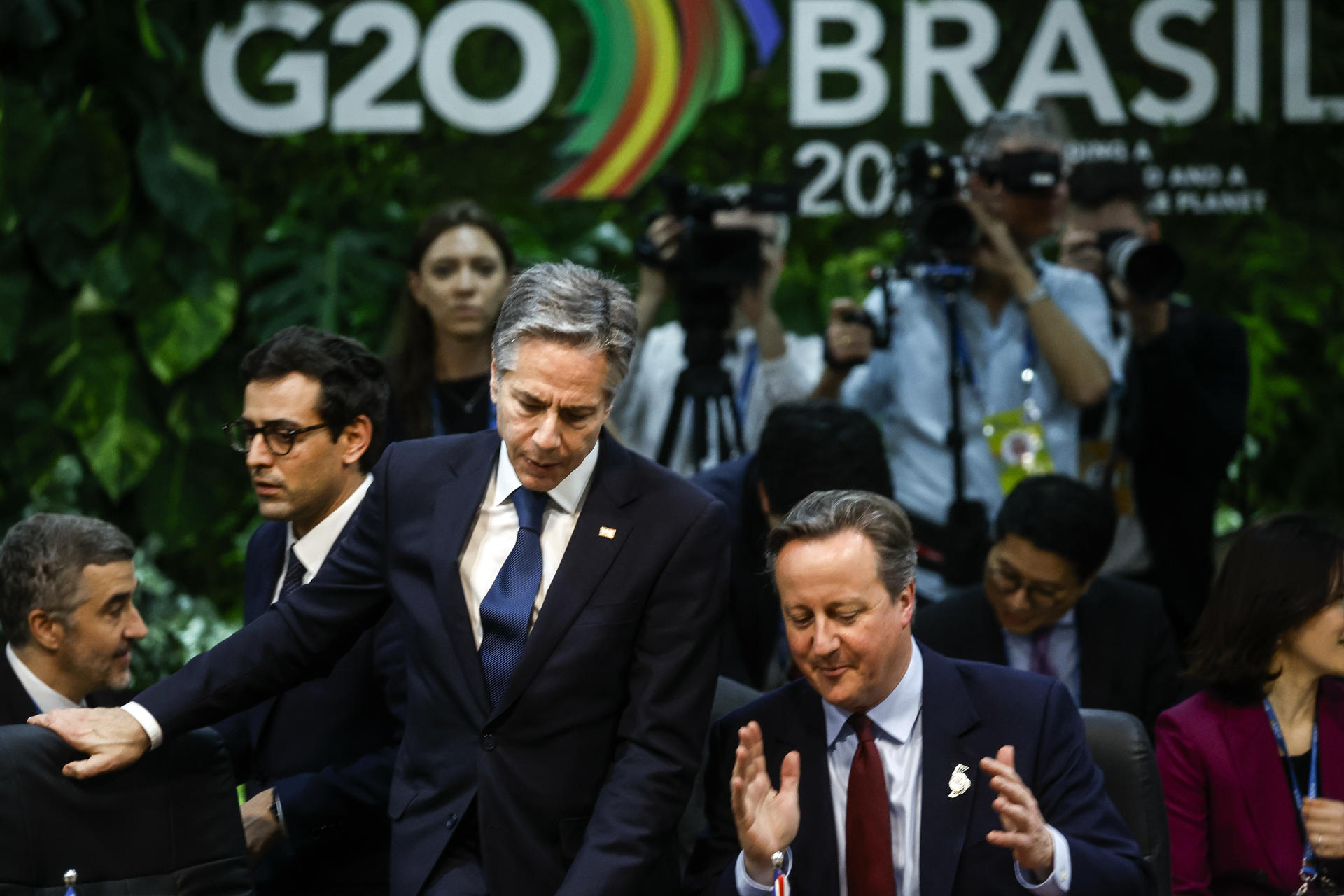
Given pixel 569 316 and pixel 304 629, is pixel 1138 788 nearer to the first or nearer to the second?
pixel 569 316

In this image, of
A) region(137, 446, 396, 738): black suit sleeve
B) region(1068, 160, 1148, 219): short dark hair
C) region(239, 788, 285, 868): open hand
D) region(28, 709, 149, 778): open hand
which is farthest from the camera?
region(1068, 160, 1148, 219): short dark hair

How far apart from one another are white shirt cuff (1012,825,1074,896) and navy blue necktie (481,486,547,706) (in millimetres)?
732

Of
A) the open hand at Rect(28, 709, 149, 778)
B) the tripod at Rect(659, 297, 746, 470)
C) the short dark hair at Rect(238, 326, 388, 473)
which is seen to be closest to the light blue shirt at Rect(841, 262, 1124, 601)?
the tripod at Rect(659, 297, 746, 470)

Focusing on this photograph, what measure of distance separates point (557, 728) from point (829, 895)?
453 mm

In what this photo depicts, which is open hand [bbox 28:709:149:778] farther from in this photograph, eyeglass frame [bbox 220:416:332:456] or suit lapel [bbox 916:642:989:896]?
suit lapel [bbox 916:642:989:896]

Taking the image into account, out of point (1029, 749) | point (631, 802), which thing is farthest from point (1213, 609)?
point (631, 802)

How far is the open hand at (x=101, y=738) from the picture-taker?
2.12 metres

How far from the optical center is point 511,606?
212 centimetres

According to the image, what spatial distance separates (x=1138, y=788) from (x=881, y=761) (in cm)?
45

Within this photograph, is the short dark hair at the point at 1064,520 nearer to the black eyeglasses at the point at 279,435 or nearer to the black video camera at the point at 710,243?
the black video camera at the point at 710,243

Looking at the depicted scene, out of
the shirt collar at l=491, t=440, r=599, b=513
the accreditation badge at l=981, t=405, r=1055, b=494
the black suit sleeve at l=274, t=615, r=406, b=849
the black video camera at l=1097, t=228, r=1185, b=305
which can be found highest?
the black video camera at l=1097, t=228, r=1185, b=305

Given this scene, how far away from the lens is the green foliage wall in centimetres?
503

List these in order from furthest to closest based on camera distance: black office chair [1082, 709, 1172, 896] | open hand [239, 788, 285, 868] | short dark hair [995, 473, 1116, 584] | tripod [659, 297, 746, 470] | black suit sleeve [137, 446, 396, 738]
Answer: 1. tripod [659, 297, 746, 470]
2. short dark hair [995, 473, 1116, 584]
3. open hand [239, 788, 285, 868]
4. black office chair [1082, 709, 1172, 896]
5. black suit sleeve [137, 446, 396, 738]

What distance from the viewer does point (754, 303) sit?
3.96 meters
